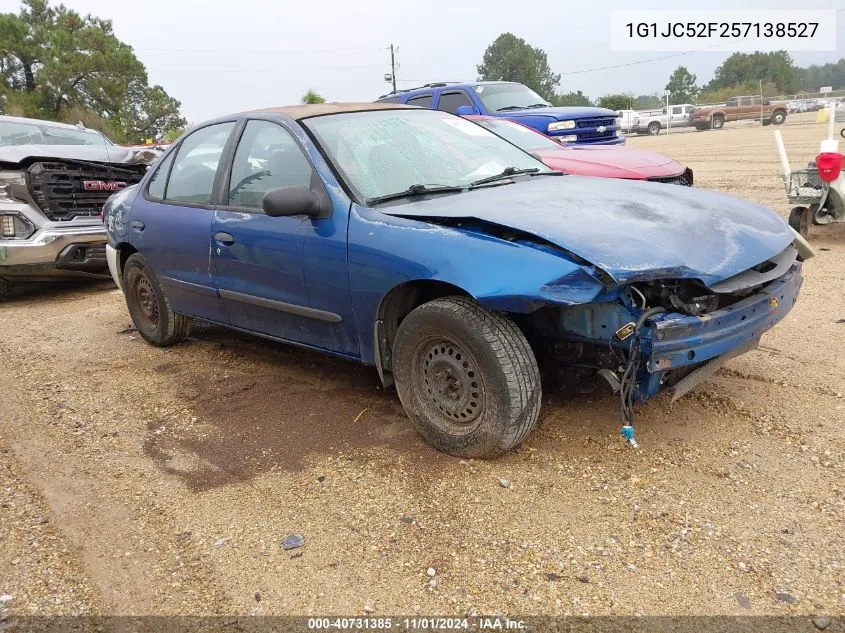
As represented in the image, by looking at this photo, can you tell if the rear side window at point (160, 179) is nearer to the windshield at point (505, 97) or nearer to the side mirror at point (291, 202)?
the side mirror at point (291, 202)

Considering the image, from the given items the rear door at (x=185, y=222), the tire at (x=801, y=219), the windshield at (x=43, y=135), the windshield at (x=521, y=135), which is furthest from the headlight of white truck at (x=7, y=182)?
the tire at (x=801, y=219)

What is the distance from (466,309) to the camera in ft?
10.5

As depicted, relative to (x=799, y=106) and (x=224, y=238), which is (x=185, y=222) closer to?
(x=224, y=238)

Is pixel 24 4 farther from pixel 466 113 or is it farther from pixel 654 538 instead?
pixel 654 538

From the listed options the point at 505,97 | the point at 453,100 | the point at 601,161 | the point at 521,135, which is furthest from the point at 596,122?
the point at 601,161

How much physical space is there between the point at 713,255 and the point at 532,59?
106067 mm

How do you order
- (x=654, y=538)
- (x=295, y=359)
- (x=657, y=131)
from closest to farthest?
1. (x=654, y=538)
2. (x=295, y=359)
3. (x=657, y=131)

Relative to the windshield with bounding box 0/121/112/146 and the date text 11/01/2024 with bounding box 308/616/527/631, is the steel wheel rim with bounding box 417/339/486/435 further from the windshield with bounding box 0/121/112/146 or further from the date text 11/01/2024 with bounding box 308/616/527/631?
the windshield with bounding box 0/121/112/146

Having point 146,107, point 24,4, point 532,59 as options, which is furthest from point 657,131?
point 532,59

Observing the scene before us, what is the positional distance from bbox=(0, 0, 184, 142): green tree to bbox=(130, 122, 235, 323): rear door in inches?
1533

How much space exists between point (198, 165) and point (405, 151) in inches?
60.7

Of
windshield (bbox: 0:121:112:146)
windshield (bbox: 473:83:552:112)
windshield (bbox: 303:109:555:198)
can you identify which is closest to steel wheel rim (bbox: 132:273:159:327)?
windshield (bbox: 303:109:555:198)

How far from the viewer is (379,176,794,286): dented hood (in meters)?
2.94

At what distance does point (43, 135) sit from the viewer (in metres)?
8.41
